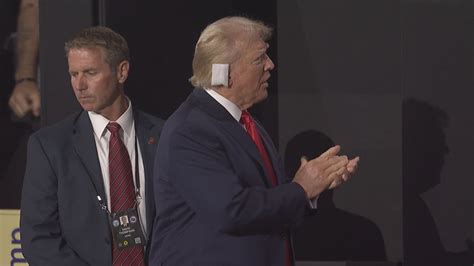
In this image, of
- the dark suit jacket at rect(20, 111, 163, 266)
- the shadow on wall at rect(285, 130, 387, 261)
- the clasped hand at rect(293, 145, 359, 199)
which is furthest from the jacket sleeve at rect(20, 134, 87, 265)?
the shadow on wall at rect(285, 130, 387, 261)

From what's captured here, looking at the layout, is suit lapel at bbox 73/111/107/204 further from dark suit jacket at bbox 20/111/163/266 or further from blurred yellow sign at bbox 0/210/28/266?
blurred yellow sign at bbox 0/210/28/266

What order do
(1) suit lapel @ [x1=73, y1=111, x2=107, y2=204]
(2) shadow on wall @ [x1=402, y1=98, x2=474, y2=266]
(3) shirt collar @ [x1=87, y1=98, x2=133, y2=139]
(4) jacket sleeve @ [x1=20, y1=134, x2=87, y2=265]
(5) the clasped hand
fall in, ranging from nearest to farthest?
(5) the clasped hand, (4) jacket sleeve @ [x1=20, y1=134, x2=87, y2=265], (1) suit lapel @ [x1=73, y1=111, x2=107, y2=204], (3) shirt collar @ [x1=87, y1=98, x2=133, y2=139], (2) shadow on wall @ [x1=402, y1=98, x2=474, y2=266]

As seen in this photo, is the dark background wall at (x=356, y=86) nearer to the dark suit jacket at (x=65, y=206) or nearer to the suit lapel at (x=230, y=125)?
the dark suit jacket at (x=65, y=206)

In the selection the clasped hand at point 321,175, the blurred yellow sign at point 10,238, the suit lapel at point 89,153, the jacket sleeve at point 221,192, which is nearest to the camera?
the jacket sleeve at point 221,192

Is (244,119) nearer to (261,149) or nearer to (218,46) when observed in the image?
(261,149)

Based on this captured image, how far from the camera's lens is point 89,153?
175 inches

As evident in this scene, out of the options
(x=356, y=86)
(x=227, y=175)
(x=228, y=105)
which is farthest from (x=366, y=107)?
(x=227, y=175)

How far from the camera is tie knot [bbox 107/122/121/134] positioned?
4.51 metres

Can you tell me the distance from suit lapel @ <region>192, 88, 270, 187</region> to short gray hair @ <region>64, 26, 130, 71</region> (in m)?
0.81

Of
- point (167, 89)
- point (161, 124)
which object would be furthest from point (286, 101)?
point (161, 124)

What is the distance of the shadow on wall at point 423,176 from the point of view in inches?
209

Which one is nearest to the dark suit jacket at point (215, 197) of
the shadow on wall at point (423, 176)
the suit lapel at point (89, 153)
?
the suit lapel at point (89, 153)

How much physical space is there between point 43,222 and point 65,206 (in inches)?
4.0

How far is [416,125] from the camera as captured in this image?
211 inches
